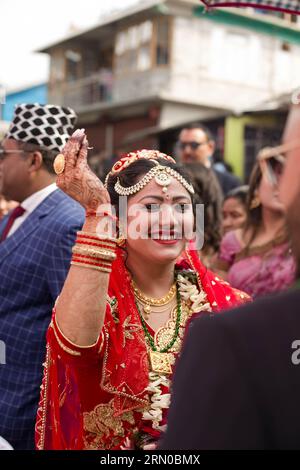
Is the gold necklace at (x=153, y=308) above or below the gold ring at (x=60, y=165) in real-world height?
below

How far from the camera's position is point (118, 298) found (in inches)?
94.0

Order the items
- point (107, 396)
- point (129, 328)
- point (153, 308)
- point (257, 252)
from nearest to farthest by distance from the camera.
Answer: point (107, 396)
point (129, 328)
point (153, 308)
point (257, 252)

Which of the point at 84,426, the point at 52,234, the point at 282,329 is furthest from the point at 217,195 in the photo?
the point at 282,329

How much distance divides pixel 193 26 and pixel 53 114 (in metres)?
19.0

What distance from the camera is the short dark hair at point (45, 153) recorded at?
3549 mm

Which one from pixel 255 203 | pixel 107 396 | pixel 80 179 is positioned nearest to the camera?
pixel 80 179

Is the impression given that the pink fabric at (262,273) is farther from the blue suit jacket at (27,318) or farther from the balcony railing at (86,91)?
the balcony railing at (86,91)

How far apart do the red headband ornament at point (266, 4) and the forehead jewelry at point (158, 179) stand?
0.74 m

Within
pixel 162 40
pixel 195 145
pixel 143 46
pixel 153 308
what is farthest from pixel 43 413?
pixel 143 46

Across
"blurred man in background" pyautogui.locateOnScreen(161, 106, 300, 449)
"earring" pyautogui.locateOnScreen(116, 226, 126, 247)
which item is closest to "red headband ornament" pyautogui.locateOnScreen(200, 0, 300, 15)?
"earring" pyautogui.locateOnScreen(116, 226, 126, 247)

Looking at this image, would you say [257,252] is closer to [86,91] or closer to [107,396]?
[107,396]

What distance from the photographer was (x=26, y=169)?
3.54 meters

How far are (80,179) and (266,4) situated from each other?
1.32 meters

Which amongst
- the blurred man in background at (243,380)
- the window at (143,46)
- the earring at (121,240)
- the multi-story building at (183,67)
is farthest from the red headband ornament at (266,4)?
the window at (143,46)
